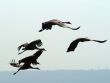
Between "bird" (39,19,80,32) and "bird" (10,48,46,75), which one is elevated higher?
"bird" (39,19,80,32)

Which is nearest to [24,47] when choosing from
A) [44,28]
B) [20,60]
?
[20,60]

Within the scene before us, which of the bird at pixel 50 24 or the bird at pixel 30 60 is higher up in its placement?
the bird at pixel 50 24

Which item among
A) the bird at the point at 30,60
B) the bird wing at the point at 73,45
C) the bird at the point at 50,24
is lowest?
the bird at the point at 30,60

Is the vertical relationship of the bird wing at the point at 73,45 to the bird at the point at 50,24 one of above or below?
below

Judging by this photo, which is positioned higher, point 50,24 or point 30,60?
point 50,24

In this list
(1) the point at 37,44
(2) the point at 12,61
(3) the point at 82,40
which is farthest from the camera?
(2) the point at 12,61

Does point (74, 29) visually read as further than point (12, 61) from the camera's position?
No

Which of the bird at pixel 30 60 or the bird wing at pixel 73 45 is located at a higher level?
the bird wing at pixel 73 45

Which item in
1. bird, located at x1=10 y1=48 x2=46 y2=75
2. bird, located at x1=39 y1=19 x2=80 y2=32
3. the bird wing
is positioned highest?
bird, located at x1=39 y1=19 x2=80 y2=32

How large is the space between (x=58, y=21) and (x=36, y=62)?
3.32ft

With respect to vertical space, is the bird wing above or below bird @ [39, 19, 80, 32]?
below

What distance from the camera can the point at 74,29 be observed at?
8781mm

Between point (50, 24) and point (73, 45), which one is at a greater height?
point (50, 24)

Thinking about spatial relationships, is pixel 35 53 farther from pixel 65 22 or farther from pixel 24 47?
→ pixel 65 22
